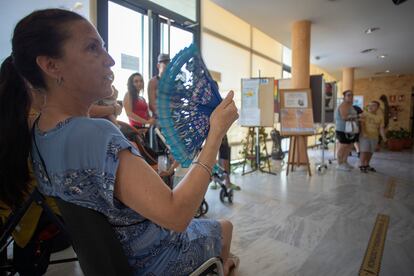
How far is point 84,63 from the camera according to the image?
2.20ft

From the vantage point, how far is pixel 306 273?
1.64 metres

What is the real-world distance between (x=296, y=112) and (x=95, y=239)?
429 cm

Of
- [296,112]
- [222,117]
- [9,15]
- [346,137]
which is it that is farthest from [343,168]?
[9,15]

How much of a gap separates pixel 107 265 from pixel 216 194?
9.15ft

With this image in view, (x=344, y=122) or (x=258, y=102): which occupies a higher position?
(x=258, y=102)

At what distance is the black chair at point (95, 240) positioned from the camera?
595mm

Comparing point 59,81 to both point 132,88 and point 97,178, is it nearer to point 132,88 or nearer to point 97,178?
point 97,178

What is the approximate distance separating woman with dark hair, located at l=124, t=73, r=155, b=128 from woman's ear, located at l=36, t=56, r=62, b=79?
6.84 ft

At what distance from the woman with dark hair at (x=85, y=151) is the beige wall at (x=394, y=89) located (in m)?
13.2

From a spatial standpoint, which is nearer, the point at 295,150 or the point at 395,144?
the point at 295,150

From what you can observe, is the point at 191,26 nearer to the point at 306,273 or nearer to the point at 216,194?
the point at 216,194

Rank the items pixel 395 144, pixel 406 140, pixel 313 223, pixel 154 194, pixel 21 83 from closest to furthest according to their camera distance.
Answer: pixel 154 194 → pixel 21 83 → pixel 313 223 → pixel 395 144 → pixel 406 140

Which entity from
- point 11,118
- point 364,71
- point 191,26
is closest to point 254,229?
point 11,118

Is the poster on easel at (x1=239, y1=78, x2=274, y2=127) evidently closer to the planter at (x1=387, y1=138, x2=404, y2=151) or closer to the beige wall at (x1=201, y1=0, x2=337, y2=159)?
the beige wall at (x1=201, y1=0, x2=337, y2=159)
